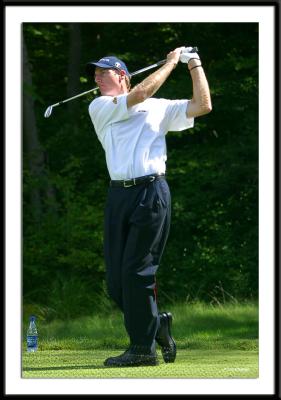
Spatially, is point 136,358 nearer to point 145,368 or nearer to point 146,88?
point 145,368

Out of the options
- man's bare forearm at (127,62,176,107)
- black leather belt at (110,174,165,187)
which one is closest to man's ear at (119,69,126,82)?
man's bare forearm at (127,62,176,107)

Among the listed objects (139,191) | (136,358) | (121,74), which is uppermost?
(121,74)

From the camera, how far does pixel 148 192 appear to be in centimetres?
636

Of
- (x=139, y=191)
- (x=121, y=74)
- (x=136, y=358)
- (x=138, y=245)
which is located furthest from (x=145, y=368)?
(x=121, y=74)

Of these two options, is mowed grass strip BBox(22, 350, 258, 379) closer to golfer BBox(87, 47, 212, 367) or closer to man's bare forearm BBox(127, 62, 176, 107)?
golfer BBox(87, 47, 212, 367)

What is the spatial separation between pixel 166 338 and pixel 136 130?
116 cm

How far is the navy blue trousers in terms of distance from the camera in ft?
20.9

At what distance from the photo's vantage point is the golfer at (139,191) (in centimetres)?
636

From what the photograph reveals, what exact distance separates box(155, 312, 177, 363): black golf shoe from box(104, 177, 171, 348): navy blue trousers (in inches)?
4.1

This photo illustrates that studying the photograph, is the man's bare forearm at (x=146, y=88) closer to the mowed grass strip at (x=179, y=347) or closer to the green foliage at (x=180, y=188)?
the mowed grass strip at (x=179, y=347)

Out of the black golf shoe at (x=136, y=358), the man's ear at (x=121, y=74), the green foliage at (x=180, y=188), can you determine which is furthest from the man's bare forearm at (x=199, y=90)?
the green foliage at (x=180, y=188)

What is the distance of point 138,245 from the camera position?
6363mm

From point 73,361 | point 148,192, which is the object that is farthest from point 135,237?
point 73,361

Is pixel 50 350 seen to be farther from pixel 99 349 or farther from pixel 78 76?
pixel 78 76
